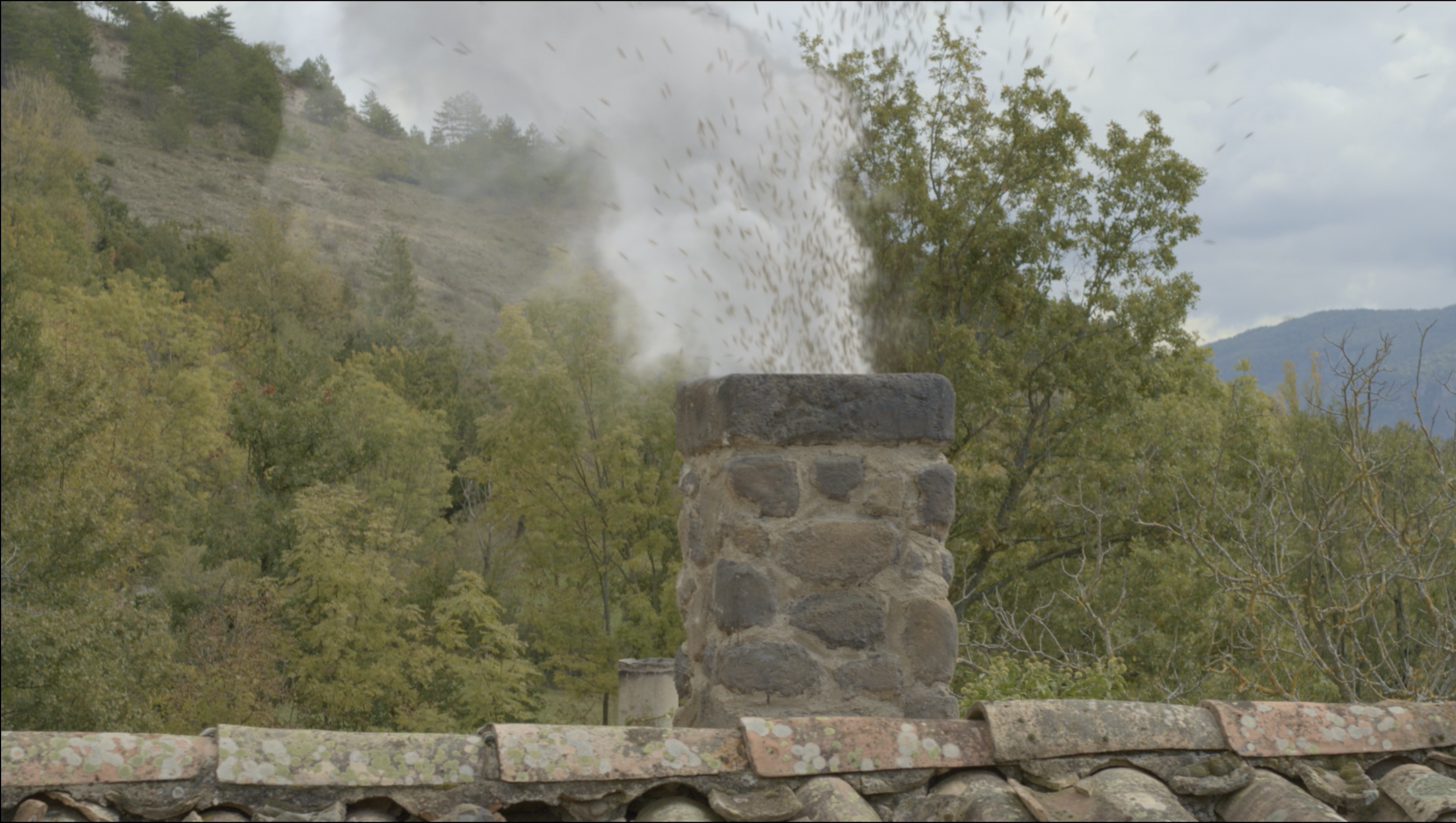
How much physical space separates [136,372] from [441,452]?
747 centimetres

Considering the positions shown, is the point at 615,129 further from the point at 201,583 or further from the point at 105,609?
the point at 201,583

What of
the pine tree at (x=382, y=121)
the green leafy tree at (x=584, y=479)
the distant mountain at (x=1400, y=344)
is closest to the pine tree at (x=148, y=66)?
the pine tree at (x=382, y=121)

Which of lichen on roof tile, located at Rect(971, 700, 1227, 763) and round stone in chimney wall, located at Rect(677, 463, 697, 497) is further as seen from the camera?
round stone in chimney wall, located at Rect(677, 463, 697, 497)

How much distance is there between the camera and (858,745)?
6.25ft

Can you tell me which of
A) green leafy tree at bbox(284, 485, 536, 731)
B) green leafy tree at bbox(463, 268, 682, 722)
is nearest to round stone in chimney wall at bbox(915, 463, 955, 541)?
green leafy tree at bbox(284, 485, 536, 731)

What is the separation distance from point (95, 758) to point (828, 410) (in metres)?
1.61

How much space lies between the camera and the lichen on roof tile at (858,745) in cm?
186

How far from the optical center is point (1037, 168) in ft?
37.3

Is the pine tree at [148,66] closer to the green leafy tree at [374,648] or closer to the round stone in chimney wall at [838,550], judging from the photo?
the green leafy tree at [374,648]

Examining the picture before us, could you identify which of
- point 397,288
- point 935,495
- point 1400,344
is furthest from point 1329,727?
point 397,288

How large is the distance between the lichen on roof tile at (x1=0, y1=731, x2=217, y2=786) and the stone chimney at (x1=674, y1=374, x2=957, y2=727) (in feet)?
3.86

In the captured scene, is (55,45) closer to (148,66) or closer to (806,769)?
(148,66)

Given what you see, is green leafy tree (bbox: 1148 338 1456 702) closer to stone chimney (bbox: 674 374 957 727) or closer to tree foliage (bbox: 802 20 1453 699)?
tree foliage (bbox: 802 20 1453 699)

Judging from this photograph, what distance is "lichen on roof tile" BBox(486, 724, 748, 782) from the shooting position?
1722mm
